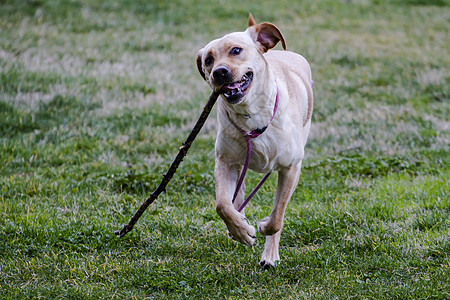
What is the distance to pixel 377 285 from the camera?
4.42 metres

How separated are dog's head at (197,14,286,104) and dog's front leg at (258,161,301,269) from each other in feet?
3.11

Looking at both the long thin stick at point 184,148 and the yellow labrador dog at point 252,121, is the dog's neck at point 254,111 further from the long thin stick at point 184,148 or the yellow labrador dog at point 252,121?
the long thin stick at point 184,148

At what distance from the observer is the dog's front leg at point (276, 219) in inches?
189

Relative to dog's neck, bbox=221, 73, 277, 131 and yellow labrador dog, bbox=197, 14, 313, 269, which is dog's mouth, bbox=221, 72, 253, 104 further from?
dog's neck, bbox=221, 73, 277, 131

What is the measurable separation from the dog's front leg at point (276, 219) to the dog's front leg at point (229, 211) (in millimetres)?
215

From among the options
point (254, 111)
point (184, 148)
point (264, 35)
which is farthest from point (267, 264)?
point (264, 35)

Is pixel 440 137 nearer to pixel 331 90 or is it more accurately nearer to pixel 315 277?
pixel 331 90

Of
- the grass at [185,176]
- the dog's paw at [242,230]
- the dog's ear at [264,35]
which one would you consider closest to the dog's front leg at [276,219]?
the grass at [185,176]

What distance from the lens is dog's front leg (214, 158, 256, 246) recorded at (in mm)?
4488

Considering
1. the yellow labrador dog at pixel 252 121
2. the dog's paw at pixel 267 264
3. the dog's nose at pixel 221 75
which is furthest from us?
the dog's paw at pixel 267 264

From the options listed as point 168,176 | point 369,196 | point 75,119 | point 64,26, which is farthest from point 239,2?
point 168,176

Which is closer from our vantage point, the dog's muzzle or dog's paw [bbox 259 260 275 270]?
the dog's muzzle

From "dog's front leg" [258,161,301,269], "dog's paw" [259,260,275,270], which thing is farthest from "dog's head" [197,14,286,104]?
"dog's paw" [259,260,275,270]

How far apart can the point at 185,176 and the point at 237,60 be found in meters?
2.93
